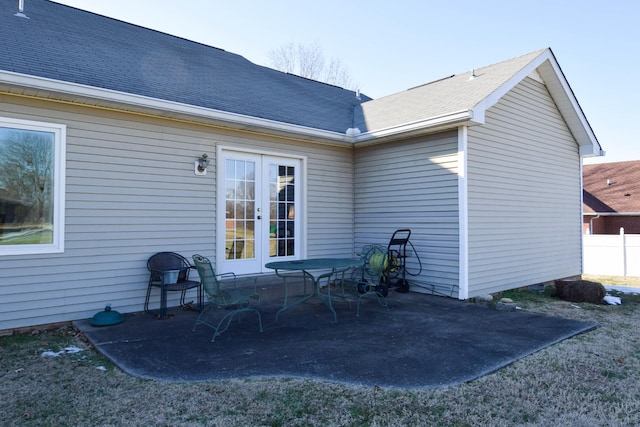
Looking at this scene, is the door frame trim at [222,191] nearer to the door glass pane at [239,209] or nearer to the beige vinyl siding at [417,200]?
the door glass pane at [239,209]

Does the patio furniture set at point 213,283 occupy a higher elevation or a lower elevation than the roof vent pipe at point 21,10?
lower

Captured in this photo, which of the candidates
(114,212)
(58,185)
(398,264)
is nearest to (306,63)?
(398,264)

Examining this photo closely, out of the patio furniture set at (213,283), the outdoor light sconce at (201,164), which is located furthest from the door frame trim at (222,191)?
the patio furniture set at (213,283)

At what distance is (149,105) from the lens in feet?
17.3

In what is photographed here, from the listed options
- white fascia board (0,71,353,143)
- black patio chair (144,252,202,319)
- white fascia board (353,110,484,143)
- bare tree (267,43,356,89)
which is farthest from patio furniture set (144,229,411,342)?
bare tree (267,43,356,89)

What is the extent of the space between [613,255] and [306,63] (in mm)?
15993

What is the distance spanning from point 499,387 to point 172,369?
2.65m

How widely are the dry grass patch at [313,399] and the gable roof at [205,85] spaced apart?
3.06 metres

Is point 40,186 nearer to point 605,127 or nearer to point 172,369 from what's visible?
point 172,369

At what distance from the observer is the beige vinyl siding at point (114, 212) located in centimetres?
476

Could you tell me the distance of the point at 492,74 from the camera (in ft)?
24.1

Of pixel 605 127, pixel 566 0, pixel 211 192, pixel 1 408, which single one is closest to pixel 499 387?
pixel 1 408

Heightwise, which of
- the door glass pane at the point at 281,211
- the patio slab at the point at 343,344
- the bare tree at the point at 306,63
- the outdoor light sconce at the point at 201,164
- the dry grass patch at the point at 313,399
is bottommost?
the dry grass patch at the point at 313,399

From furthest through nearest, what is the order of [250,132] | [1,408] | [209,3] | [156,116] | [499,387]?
[209,3]
[250,132]
[156,116]
[499,387]
[1,408]
